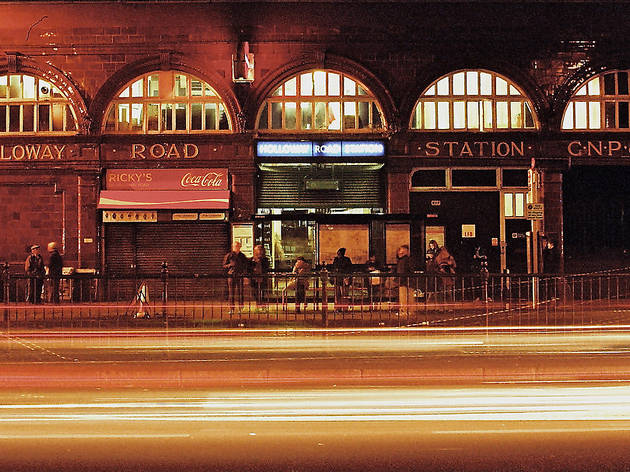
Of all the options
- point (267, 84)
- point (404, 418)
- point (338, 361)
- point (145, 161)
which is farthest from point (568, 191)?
point (404, 418)

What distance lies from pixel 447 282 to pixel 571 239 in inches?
381

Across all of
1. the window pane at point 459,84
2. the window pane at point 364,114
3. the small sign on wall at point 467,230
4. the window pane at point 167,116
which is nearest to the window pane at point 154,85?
the window pane at point 167,116

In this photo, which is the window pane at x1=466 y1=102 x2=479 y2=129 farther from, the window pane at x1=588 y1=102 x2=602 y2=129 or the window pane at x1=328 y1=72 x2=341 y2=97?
the window pane at x1=328 y1=72 x2=341 y2=97

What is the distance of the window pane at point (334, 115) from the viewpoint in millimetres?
24281

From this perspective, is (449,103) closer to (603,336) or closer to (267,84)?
(267,84)

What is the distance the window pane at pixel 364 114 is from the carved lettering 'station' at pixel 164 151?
4995 millimetres

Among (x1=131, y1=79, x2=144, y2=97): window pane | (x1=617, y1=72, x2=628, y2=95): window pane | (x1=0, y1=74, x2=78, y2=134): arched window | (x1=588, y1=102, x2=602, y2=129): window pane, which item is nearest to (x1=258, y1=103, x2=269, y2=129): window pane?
(x1=131, y1=79, x2=144, y2=97): window pane

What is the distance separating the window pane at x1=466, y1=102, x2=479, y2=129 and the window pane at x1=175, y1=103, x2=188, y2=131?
28.1 ft

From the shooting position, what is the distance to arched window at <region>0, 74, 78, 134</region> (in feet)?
79.7

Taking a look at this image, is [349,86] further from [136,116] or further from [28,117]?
[28,117]

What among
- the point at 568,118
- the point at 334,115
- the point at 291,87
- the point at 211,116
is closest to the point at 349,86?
the point at 334,115

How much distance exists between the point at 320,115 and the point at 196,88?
383cm

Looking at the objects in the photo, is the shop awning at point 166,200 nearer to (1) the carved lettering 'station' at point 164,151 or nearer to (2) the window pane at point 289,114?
(1) the carved lettering 'station' at point 164,151

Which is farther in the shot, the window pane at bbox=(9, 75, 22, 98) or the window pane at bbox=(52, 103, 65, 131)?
the window pane at bbox=(9, 75, 22, 98)
